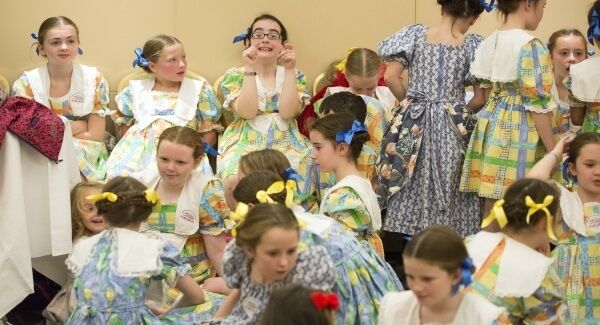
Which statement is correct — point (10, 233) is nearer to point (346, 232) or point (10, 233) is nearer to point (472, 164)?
point (346, 232)

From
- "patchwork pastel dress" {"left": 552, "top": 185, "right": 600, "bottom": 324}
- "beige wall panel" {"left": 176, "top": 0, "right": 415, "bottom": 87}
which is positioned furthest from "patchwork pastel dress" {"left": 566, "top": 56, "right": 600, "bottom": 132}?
"beige wall panel" {"left": 176, "top": 0, "right": 415, "bottom": 87}

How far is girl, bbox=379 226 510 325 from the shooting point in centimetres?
278

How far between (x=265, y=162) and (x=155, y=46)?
4.91ft

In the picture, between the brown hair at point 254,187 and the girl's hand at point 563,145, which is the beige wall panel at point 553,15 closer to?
the girl's hand at point 563,145

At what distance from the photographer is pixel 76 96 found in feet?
16.2

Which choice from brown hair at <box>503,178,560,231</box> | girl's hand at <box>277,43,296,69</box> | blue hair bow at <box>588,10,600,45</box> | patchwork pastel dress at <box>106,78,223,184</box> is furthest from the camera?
girl's hand at <box>277,43,296,69</box>

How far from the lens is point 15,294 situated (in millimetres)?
3879

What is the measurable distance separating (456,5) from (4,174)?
7.15 ft

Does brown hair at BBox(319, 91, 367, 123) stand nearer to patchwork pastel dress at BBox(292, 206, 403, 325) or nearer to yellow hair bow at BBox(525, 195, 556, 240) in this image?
patchwork pastel dress at BBox(292, 206, 403, 325)

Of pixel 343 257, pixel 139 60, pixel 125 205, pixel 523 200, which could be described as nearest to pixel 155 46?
pixel 139 60

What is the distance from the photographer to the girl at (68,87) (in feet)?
16.0

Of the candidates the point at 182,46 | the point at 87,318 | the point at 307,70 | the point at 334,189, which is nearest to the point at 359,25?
the point at 307,70

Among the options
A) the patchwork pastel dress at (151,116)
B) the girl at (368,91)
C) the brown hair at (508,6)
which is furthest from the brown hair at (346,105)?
the brown hair at (508,6)

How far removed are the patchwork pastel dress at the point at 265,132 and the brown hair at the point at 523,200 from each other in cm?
178
